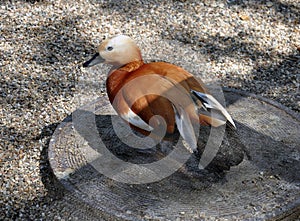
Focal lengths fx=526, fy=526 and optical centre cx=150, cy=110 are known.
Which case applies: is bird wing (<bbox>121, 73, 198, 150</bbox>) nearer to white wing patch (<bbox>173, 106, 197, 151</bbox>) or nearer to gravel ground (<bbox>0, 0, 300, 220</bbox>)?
white wing patch (<bbox>173, 106, 197, 151</bbox>)

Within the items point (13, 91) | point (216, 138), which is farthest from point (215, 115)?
point (13, 91)

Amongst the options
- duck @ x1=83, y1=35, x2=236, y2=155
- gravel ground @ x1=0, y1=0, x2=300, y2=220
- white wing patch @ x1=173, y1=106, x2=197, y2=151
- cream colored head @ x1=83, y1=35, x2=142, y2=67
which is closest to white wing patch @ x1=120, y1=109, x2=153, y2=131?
duck @ x1=83, y1=35, x2=236, y2=155

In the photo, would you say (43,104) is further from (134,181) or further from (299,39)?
(299,39)

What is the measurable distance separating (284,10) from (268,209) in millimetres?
2672

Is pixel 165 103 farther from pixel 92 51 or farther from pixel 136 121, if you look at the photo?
pixel 92 51

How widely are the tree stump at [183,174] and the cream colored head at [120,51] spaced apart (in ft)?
1.66

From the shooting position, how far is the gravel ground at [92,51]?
3.14 m

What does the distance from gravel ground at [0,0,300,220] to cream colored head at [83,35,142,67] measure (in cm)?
75

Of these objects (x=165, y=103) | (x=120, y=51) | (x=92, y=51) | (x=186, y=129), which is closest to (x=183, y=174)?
(x=186, y=129)

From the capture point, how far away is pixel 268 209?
2.47 meters

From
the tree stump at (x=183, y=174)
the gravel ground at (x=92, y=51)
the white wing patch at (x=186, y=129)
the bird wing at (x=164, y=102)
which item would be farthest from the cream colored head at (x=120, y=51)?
the gravel ground at (x=92, y=51)

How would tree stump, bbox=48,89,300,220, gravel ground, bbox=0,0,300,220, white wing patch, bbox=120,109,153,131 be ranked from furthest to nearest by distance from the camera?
gravel ground, bbox=0,0,300,220 < white wing patch, bbox=120,109,153,131 < tree stump, bbox=48,89,300,220

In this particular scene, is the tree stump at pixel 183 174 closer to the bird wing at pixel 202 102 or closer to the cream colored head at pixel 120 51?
the bird wing at pixel 202 102

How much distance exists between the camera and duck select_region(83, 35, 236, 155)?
8.43 feet
